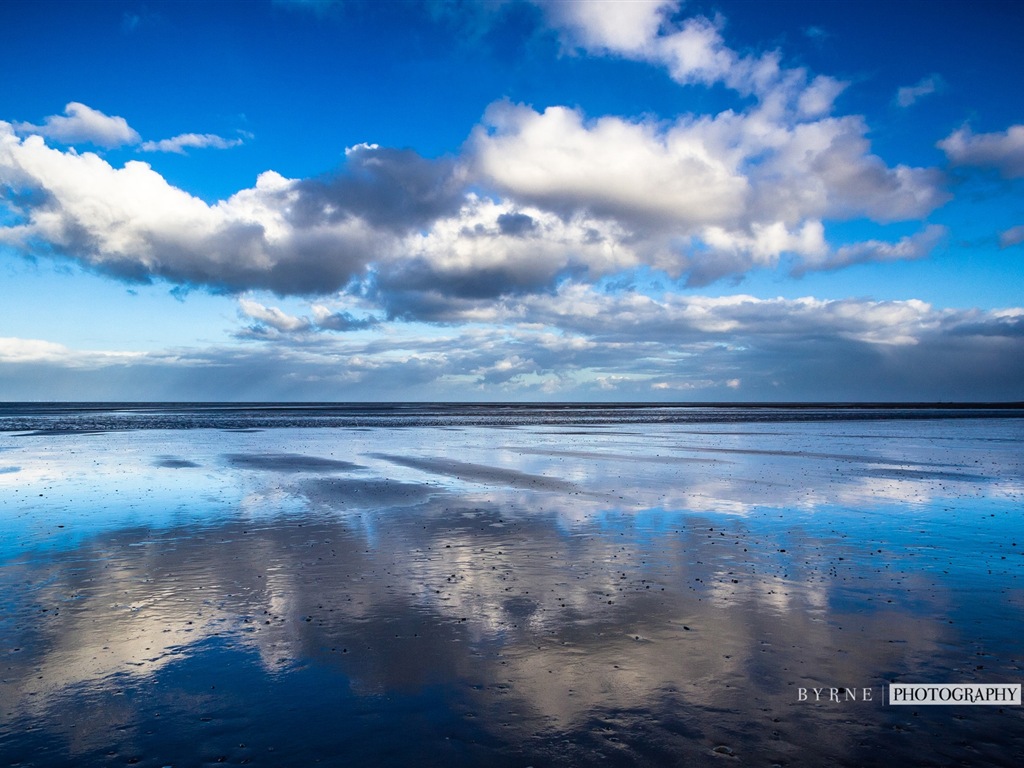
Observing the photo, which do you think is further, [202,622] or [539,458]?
[539,458]

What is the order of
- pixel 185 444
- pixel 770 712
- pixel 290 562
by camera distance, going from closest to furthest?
pixel 770 712
pixel 290 562
pixel 185 444

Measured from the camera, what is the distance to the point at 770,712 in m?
7.42

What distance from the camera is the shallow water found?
6973 millimetres

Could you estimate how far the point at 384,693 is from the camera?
8031mm

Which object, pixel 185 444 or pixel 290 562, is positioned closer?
pixel 290 562

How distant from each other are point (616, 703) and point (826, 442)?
49824 mm

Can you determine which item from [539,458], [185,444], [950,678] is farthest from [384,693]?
[185,444]

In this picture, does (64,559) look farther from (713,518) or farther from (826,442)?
(826,442)

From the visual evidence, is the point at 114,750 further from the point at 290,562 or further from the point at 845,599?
the point at 845,599

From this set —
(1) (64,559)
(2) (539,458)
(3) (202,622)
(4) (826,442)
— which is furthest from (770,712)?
(4) (826,442)

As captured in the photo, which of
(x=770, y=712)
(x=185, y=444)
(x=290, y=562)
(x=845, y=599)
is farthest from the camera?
(x=185, y=444)

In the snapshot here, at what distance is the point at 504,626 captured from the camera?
1023cm

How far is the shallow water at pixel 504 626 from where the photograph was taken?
22.9 ft

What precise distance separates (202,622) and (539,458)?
2863cm
